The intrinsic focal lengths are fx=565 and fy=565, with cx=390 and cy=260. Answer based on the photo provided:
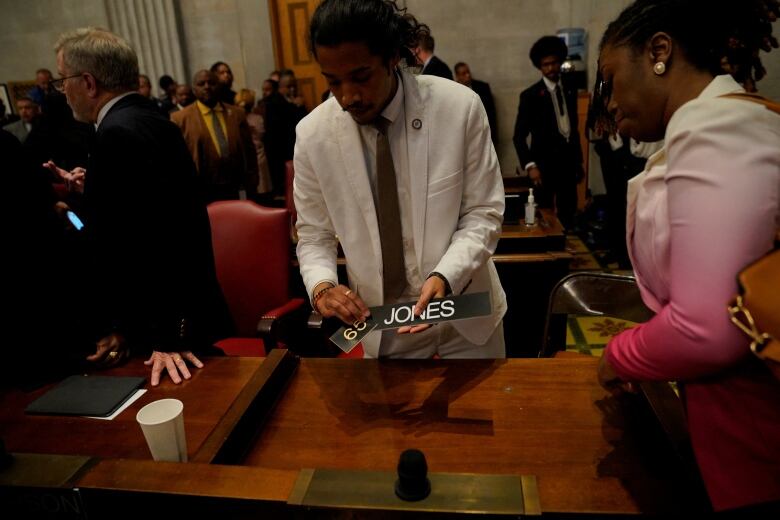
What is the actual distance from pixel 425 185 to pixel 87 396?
1024 millimetres

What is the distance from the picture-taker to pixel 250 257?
7.85 feet

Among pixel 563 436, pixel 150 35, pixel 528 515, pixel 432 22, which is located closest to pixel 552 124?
pixel 432 22

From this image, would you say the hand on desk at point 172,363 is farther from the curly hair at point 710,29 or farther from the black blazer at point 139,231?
the curly hair at point 710,29

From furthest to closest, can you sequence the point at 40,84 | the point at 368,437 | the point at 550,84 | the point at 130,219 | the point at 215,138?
1. the point at 40,84
2. the point at 550,84
3. the point at 215,138
4. the point at 130,219
5. the point at 368,437

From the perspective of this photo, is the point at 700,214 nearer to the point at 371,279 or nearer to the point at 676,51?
the point at 676,51

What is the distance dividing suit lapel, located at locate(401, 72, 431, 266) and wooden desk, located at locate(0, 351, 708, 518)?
17.4 inches

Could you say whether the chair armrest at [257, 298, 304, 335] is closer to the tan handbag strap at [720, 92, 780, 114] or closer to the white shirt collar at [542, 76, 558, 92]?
the tan handbag strap at [720, 92, 780, 114]

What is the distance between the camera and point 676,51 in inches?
34.0

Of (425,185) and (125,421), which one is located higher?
(425,185)

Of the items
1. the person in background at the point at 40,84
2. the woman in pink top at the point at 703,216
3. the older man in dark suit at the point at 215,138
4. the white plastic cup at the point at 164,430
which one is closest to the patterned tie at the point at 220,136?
the older man in dark suit at the point at 215,138

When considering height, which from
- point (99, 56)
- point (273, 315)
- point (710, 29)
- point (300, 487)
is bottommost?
point (273, 315)

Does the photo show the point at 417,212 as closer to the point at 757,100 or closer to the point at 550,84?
the point at 757,100

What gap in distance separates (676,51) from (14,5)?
31.9 ft

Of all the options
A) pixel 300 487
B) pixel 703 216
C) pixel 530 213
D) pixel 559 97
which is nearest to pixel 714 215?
pixel 703 216
